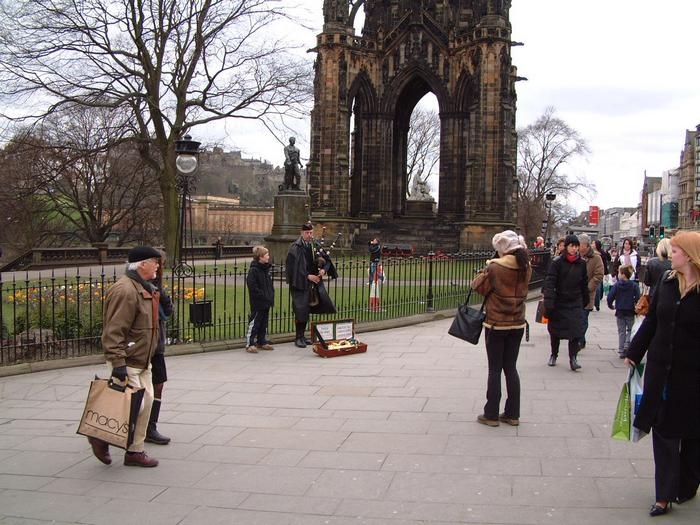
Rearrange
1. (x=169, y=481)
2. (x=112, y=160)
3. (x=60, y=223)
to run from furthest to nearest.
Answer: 1. (x=60, y=223)
2. (x=112, y=160)
3. (x=169, y=481)

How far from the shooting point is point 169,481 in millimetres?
4930

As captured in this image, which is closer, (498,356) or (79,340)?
(498,356)

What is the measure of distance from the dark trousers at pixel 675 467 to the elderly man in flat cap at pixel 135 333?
3562mm

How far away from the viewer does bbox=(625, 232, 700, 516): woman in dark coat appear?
13.5ft

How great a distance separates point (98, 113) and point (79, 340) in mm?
26447

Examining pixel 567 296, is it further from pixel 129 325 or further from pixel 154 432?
pixel 129 325

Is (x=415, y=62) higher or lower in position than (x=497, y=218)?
higher

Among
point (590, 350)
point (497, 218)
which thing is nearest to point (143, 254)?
point (590, 350)

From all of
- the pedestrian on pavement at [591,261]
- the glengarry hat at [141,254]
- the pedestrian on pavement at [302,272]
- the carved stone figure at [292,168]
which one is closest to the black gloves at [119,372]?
the glengarry hat at [141,254]

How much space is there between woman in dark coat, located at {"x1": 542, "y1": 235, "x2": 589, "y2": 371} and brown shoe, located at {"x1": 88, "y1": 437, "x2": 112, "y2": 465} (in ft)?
18.9

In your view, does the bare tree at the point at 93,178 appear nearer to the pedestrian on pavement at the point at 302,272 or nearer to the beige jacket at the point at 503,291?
the pedestrian on pavement at the point at 302,272

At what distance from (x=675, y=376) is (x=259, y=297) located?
6.64 meters

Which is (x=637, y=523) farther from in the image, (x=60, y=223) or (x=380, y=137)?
(x=60, y=223)

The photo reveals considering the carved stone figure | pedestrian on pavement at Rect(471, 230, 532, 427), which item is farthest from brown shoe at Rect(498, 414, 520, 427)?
the carved stone figure
